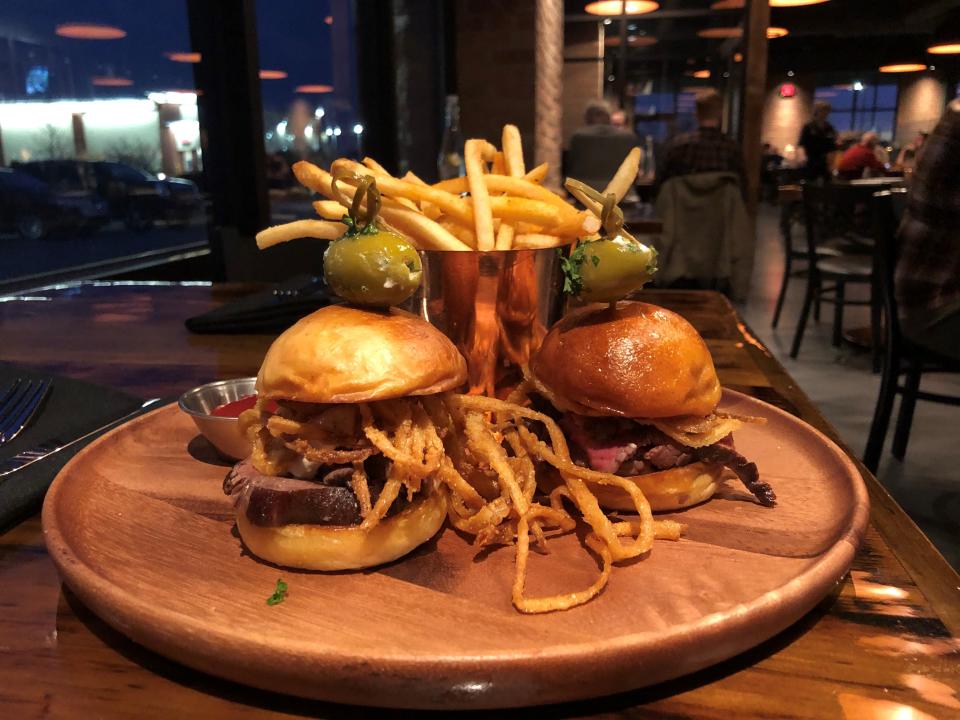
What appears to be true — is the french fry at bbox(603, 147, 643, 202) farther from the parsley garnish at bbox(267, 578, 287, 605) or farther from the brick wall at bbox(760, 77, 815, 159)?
the brick wall at bbox(760, 77, 815, 159)

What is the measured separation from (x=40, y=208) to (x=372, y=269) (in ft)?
18.0

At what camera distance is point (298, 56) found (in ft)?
29.6

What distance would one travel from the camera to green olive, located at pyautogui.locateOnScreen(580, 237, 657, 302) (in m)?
1.18

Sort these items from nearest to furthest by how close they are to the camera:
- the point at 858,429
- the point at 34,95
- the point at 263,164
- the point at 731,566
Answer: the point at 731,566, the point at 858,429, the point at 34,95, the point at 263,164

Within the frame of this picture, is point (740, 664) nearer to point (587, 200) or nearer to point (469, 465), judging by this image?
point (469, 465)

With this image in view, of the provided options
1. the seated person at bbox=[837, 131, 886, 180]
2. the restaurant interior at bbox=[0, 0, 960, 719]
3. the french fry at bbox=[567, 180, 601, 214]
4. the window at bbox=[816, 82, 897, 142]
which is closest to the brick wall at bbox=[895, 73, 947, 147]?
the window at bbox=[816, 82, 897, 142]

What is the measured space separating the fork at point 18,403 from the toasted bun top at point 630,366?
1057 millimetres

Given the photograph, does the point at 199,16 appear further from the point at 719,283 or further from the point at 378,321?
→ the point at 378,321

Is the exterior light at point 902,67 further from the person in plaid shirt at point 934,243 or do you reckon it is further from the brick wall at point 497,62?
the person in plaid shirt at point 934,243

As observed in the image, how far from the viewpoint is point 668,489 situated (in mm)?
1175

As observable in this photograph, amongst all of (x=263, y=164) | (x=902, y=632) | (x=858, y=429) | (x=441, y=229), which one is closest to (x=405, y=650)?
(x=902, y=632)

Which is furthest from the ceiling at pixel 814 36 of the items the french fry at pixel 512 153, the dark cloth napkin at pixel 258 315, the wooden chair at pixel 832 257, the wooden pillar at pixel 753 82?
the french fry at pixel 512 153

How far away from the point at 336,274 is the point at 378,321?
0.31ft

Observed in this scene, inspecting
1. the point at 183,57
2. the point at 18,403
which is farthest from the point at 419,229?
→ the point at 183,57
